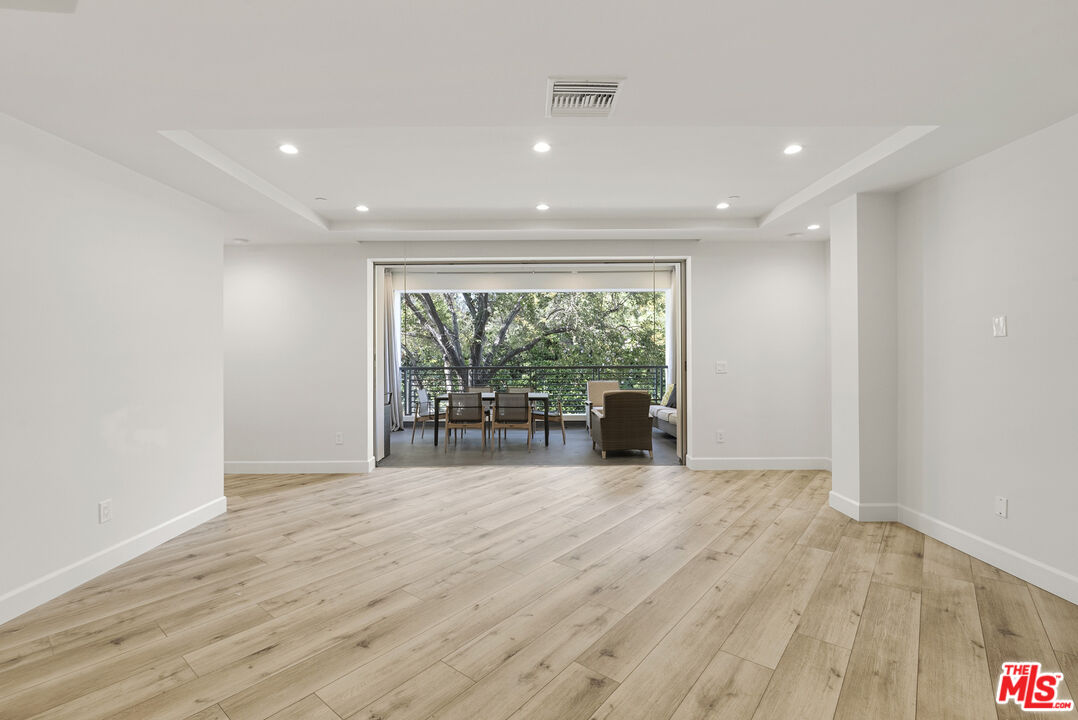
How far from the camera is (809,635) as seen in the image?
2.00 meters

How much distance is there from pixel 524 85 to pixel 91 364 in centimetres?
272

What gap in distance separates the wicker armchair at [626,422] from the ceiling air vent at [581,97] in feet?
12.0

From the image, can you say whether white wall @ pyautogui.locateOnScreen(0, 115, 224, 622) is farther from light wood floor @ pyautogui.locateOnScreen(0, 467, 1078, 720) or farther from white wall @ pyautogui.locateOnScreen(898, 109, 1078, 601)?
white wall @ pyautogui.locateOnScreen(898, 109, 1078, 601)

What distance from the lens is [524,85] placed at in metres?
1.97

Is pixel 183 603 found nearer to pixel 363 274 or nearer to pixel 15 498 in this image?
pixel 15 498

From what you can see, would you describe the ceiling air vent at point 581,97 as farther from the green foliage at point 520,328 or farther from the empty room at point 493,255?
the green foliage at point 520,328

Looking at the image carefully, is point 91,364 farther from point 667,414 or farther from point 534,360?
point 534,360

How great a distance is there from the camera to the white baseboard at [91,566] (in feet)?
7.23

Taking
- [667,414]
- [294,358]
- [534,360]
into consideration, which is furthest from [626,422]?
[534,360]

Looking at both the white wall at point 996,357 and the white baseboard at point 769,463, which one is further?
the white baseboard at point 769,463

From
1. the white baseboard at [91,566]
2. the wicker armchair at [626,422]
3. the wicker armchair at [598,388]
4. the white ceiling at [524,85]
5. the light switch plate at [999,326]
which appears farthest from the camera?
the wicker armchair at [598,388]

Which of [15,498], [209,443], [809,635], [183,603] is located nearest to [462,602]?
[183,603]

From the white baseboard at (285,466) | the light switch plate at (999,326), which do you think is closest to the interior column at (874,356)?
the light switch plate at (999,326)

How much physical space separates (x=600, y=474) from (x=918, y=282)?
117 inches
